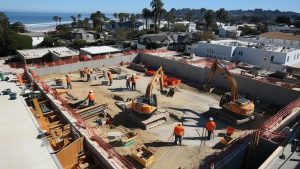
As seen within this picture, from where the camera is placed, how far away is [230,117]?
57.0 feet

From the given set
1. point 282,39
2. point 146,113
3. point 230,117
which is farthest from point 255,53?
point 146,113

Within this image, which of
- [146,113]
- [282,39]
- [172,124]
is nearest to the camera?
[146,113]

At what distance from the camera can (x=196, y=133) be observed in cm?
1606

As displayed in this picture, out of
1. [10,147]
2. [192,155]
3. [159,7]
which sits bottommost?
[192,155]

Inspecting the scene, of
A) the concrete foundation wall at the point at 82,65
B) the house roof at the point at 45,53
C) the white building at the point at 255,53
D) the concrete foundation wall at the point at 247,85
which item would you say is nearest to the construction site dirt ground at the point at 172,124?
the concrete foundation wall at the point at 247,85

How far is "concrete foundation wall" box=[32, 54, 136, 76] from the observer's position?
28469mm

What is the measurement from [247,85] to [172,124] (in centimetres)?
939

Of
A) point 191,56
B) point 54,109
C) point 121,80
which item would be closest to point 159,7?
point 191,56

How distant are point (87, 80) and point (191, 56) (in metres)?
18.5

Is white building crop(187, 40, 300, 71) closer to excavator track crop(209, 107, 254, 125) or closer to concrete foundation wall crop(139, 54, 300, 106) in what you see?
concrete foundation wall crop(139, 54, 300, 106)

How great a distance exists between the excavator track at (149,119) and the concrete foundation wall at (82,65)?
49.2 ft

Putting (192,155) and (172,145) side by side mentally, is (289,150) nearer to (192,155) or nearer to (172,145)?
(192,155)

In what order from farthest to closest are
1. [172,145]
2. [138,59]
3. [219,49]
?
1. [219,49]
2. [138,59]
3. [172,145]

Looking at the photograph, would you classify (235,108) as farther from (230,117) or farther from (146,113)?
(146,113)
